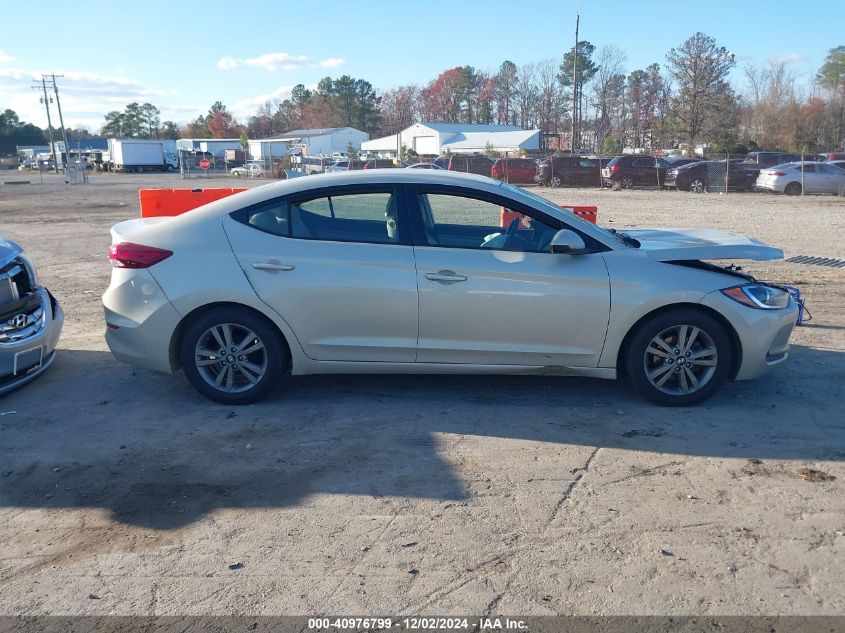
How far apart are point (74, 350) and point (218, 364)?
7.76 feet

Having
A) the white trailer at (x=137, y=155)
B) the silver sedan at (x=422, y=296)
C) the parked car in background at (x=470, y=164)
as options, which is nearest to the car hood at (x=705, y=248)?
the silver sedan at (x=422, y=296)

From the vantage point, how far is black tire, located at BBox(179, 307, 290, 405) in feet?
16.8

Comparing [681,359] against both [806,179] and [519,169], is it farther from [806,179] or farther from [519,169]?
[519,169]

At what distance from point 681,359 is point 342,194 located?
2.69m

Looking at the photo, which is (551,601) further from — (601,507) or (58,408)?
(58,408)

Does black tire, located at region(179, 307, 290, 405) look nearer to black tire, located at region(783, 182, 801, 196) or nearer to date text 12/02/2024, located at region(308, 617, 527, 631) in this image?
date text 12/02/2024, located at region(308, 617, 527, 631)

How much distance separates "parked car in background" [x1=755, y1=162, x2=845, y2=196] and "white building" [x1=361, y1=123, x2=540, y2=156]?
141ft

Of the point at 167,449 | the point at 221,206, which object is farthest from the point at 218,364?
the point at 221,206

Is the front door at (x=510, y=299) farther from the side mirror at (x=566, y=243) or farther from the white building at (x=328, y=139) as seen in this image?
the white building at (x=328, y=139)

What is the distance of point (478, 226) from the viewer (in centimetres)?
543

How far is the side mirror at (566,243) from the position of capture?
4.86 meters

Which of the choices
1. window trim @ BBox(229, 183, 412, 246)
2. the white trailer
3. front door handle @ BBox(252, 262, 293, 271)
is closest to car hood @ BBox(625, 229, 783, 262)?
window trim @ BBox(229, 183, 412, 246)

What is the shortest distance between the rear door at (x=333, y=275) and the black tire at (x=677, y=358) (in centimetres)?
158

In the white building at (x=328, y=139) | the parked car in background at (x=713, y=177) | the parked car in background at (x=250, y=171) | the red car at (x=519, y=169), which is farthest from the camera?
the white building at (x=328, y=139)
